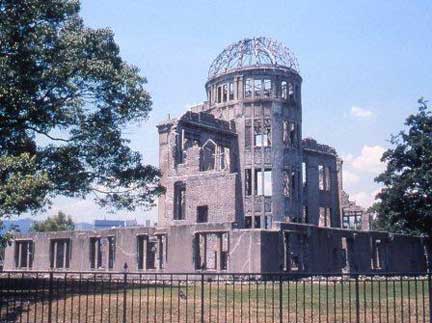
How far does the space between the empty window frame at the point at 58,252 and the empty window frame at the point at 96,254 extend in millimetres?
2704

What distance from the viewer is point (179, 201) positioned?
42.5m

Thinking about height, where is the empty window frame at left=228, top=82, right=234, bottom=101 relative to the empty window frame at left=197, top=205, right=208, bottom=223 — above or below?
above

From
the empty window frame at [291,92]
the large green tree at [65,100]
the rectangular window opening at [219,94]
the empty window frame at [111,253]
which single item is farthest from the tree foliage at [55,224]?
the large green tree at [65,100]

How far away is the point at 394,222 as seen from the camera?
134 ft

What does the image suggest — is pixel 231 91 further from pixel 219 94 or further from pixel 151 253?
pixel 151 253

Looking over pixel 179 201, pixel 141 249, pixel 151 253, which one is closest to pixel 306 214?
pixel 179 201

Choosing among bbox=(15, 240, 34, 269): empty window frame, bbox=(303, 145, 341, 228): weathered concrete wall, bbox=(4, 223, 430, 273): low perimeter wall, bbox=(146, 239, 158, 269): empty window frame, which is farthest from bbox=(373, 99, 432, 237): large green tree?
bbox=(15, 240, 34, 269): empty window frame

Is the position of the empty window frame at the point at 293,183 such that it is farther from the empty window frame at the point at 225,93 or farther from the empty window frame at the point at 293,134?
the empty window frame at the point at 225,93

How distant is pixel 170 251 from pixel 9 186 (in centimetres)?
1758

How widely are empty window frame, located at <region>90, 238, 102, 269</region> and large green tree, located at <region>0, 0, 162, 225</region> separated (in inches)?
597

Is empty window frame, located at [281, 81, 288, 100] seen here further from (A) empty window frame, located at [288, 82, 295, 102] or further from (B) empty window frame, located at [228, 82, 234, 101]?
(B) empty window frame, located at [228, 82, 234, 101]

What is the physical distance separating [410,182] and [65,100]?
90.8 feet

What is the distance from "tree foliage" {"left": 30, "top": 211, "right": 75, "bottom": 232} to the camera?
7094 cm

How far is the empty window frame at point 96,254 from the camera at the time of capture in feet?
123
